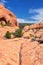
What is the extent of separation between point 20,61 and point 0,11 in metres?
46.0

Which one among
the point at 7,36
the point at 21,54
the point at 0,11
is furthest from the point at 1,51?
the point at 0,11

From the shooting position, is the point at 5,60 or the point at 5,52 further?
the point at 5,52

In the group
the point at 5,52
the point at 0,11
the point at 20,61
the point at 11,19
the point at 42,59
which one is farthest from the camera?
the point at 11,19

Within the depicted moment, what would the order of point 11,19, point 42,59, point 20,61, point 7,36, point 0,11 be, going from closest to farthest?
point 42,59 < point 20,61 < point 7,36 < point 0,11 < point 11,19

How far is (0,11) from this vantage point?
2335 inches

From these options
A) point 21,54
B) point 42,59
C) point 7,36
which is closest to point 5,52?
point 21,54

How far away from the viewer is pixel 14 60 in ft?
48.5

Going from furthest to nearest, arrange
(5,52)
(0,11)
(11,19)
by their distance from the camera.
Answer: (11,19) < (0,11) < (5,52)

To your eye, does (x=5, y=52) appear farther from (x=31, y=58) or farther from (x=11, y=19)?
(x=11, y=19)

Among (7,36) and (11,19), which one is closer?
(7,36)

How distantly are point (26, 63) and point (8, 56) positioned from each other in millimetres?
1947

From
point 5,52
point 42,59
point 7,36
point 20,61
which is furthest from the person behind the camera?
point 7,36

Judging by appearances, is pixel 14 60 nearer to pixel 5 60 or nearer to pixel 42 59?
pixel 5 60

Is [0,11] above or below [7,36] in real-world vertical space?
above
